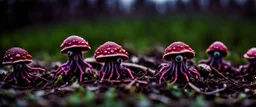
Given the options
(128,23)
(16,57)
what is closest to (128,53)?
(16,57)

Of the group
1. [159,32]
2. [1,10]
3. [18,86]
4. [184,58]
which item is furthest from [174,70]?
[1,10]

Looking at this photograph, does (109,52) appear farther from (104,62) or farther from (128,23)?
(128,23)

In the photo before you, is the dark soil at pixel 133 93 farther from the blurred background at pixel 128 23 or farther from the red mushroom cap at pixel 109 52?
the blurred background at pixel 128 23

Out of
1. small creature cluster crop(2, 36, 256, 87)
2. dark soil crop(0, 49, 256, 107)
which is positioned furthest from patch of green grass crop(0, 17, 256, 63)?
dark soil crop(0, 49, 256, 107)

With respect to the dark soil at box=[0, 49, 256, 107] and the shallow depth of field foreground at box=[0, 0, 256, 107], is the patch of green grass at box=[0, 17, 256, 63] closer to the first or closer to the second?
the shallow depth of field foreground at box=[0, 0, 256, 107]

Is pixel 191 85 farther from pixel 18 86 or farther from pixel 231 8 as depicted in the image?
pixel 231 8
